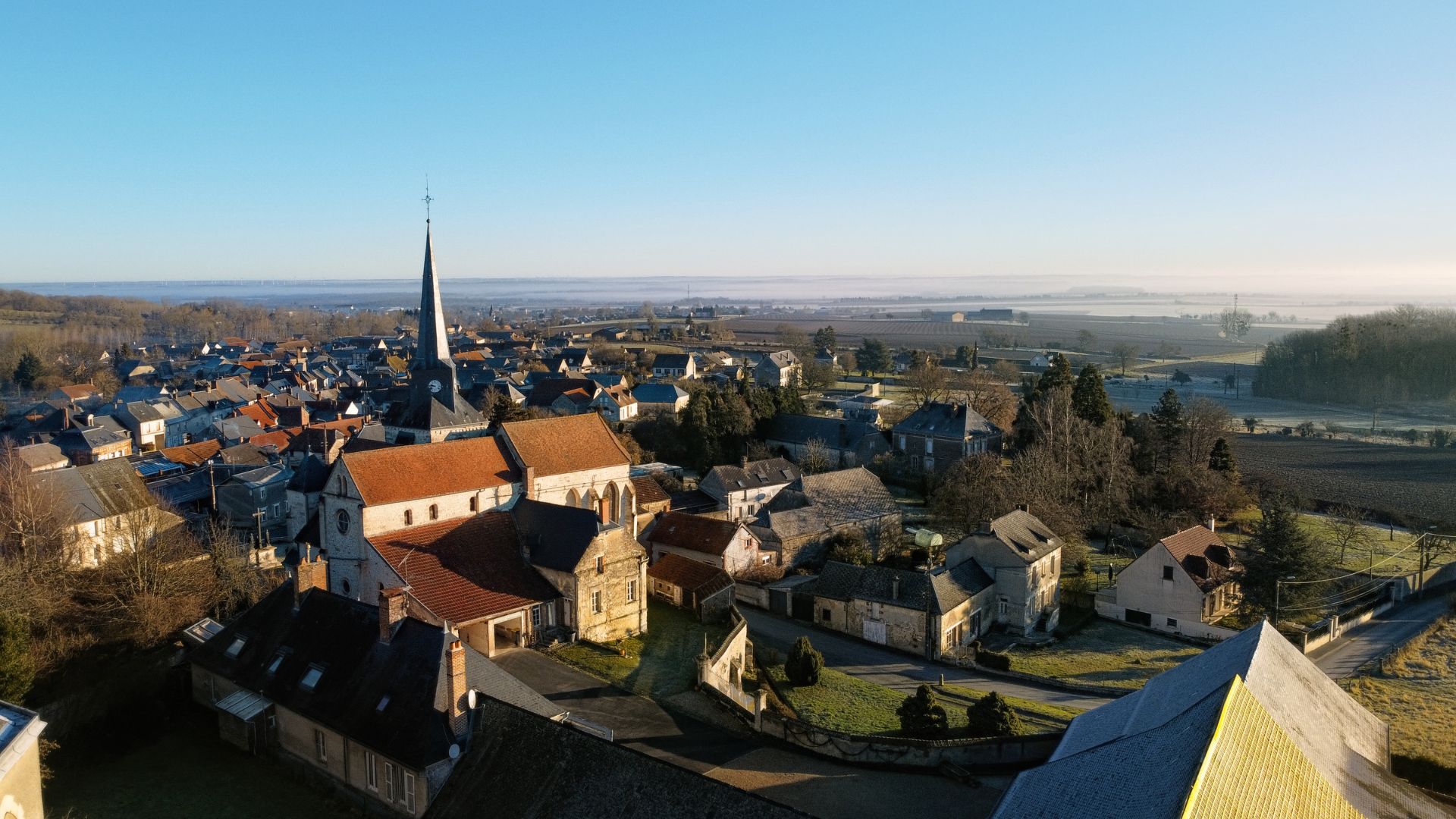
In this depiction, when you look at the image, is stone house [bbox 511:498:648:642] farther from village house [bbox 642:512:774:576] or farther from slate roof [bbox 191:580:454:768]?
slate roof [bbox 191:580:454:768]

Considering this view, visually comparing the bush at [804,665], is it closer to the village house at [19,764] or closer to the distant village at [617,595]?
the distant village at [617,595]

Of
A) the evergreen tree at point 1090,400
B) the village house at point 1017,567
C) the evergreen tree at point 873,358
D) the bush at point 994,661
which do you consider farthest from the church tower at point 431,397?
the evergreen tree at point 873,358

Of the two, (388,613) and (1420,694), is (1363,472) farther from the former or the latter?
(388,613)

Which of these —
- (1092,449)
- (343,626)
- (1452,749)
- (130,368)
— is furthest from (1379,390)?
(130,368)

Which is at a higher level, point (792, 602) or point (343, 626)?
point (343, 626)

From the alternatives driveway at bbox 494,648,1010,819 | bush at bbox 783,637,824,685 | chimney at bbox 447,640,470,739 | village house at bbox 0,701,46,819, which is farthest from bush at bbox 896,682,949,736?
village house at bbox 0,701,46,819

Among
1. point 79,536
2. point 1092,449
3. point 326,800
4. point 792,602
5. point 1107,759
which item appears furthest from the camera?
point 1092,449

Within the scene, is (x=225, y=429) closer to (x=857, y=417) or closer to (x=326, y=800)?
(x=857, y=417)

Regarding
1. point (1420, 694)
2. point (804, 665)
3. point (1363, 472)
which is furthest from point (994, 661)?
point (1363, 472)
